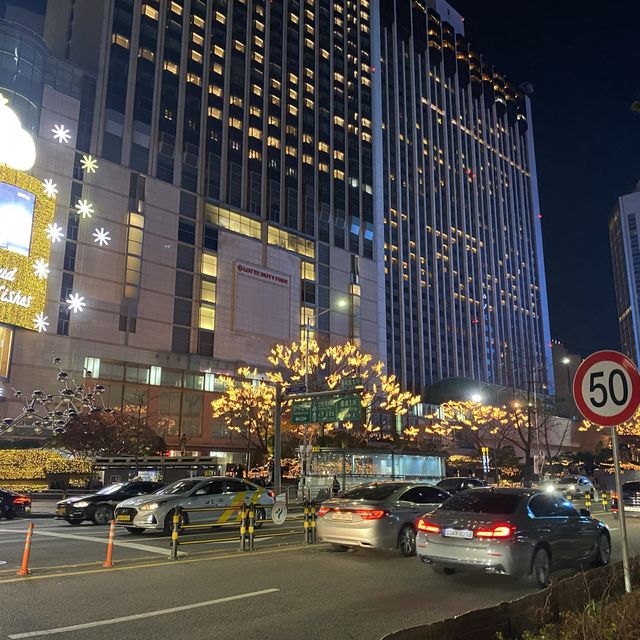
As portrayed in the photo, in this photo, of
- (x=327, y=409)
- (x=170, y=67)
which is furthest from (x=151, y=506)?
(x=170, y=67)

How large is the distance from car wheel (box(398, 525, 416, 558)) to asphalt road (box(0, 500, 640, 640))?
230 mm

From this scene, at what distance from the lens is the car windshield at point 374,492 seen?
1333 cm

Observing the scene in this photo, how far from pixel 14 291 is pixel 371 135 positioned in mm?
64084

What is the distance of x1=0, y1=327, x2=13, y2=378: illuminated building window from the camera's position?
48.9 m

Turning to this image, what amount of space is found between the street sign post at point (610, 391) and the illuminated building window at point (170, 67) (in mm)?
71026

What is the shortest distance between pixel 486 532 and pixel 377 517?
3329 mm

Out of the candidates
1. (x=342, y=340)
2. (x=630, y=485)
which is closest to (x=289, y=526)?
(x=630, y=485)

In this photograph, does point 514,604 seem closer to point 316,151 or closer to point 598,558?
point 598,558

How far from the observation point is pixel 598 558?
1113 cm

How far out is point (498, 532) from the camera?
9.35 meters

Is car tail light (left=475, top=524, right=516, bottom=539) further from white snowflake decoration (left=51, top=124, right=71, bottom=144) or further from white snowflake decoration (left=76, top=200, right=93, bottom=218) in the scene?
white snowflake decoration (left=51, top=124, right=71, bottom=144)

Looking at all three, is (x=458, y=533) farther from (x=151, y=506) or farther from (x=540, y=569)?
(x=151, y=506)

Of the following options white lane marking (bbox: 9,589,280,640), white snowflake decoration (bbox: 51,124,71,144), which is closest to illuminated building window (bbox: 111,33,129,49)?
white snowflake decoration (bbox: 51,124,71,144)

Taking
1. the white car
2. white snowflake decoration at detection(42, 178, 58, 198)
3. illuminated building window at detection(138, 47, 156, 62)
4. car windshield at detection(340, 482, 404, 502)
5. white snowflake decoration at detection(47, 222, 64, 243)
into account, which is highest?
illuminated building window at detection(138, 47, 156, 62)
